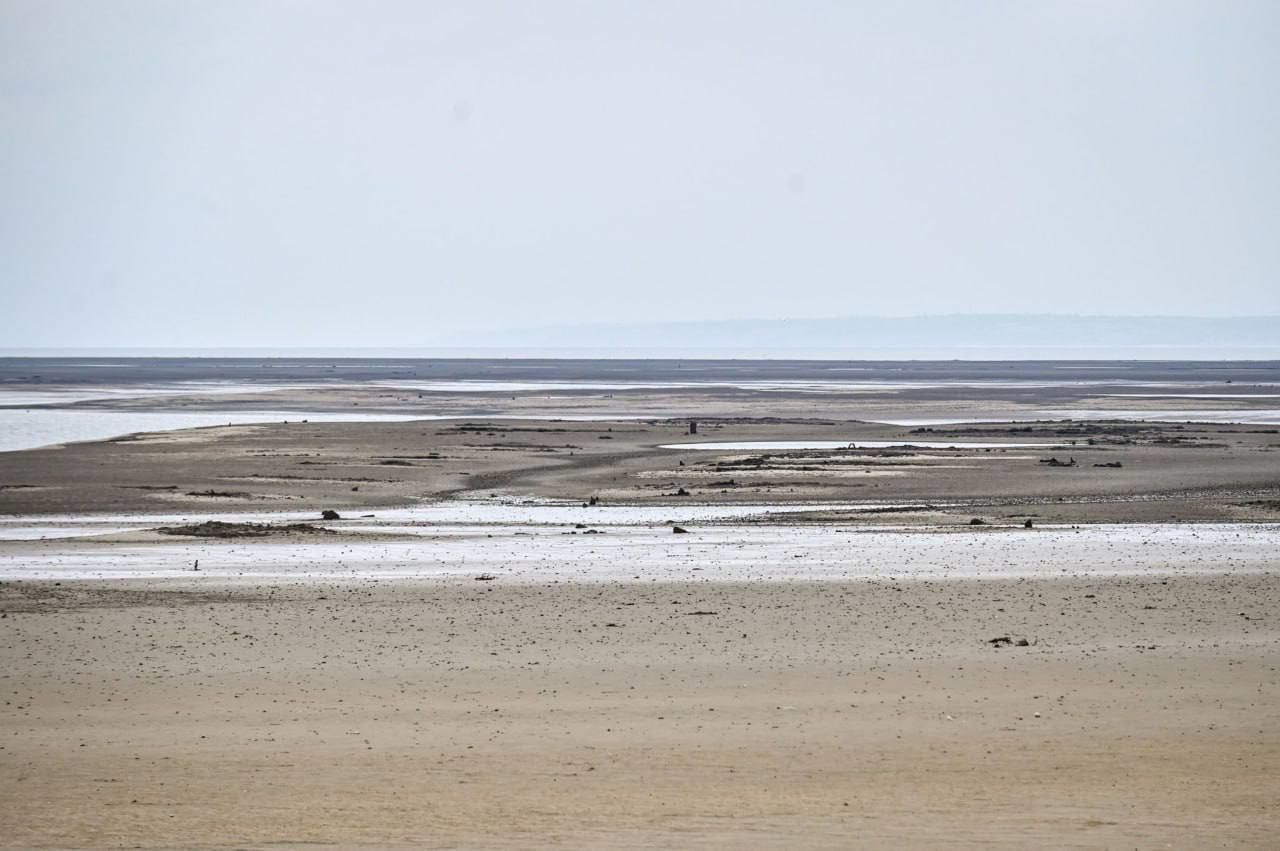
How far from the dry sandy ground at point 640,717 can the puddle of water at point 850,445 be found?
94.7ft

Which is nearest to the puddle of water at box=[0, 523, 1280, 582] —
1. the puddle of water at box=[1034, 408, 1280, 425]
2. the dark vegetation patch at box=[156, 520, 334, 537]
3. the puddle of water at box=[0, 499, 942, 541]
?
the dark vegetation patch at box=[156, 520, 334, 537]

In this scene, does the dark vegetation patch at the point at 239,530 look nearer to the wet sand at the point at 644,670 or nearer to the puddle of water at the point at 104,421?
the wet sand at the point at 644,670

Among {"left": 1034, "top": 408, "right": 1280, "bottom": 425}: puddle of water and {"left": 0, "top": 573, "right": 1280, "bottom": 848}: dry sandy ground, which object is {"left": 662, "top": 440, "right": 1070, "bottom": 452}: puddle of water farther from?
{"left": 0, "top": 573, "right": 1280, "bottom": 848}: dry sandy ground

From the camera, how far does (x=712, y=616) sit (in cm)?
1783

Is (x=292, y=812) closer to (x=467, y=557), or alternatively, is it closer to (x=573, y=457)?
(x=467, y=557)

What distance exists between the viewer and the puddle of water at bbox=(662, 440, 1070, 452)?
159 ft

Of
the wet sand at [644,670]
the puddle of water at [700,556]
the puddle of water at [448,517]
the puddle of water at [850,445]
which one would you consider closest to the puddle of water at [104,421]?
the puddle of water at [850,445]

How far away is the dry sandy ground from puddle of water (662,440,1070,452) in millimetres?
28856

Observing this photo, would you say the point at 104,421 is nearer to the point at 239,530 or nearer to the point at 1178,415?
the point at 239,530

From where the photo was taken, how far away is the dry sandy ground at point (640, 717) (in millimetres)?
10148

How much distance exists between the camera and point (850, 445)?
49375mm

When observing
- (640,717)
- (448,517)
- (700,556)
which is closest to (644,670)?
(640,717)

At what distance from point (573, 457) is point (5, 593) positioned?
26600 millimetres

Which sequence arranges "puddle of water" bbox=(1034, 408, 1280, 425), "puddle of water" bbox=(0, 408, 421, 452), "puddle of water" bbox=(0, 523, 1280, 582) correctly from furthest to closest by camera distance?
"puddle of water" bbox=(1034, 408, 1280, 425)
"puddle of water" bbox=(0, 408, 421, 452)
"puddle of water" bbox=(0, 523, 1280, 582)
